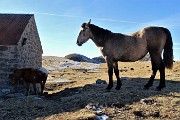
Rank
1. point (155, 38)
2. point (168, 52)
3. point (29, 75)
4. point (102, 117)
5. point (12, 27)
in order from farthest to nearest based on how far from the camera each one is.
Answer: point (12, 27), point (29, 75), point (168, 52), point (155, 38), point (102, 117)

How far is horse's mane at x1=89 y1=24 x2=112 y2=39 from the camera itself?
679 inches

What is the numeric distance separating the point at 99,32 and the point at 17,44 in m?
9.96

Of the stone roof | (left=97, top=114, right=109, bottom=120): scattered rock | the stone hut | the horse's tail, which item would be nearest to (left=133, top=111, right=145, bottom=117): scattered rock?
(left=97, top=114, right=109, bottom=120): scattered rock

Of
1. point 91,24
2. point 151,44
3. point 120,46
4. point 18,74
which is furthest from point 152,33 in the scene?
point 18,74

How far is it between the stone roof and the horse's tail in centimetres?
1290

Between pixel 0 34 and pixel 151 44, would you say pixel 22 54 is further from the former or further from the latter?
pixel 151 44

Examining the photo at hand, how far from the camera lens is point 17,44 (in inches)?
997

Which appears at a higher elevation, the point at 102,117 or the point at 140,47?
the point at 140,47

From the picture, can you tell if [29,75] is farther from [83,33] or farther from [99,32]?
[99,32]

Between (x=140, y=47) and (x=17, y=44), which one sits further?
(x=17, y=44)

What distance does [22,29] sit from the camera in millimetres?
27172

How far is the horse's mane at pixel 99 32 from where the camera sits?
56.6 feet

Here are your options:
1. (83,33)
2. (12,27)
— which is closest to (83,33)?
(83,33)

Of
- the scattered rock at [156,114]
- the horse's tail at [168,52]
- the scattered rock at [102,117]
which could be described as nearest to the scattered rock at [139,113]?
the scattered rock at [156,114]
